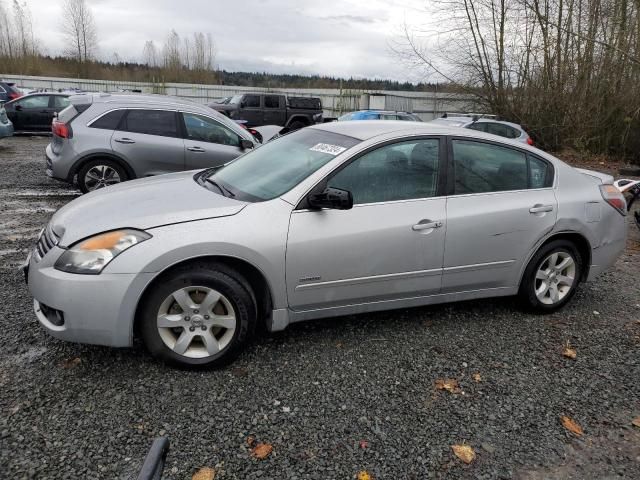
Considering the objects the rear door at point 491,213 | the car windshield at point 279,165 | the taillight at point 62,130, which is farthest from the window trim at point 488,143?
the taillight at point 62,130

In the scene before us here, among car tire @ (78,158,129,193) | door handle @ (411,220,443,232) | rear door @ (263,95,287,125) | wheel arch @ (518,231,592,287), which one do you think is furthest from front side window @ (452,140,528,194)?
rear door @ (263,95,287,125)

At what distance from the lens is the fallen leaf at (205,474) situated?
7.78 ft

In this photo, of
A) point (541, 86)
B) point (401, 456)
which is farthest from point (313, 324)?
point (541, 86)

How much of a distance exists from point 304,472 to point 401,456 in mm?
506

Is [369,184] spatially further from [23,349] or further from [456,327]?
[23,349]

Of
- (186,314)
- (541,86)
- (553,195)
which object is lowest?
(186,314)

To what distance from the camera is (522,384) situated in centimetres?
329

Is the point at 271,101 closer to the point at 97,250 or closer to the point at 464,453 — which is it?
the point at 97,250

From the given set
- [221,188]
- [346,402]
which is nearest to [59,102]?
[221,188]

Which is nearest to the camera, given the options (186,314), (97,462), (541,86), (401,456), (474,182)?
(97,462)

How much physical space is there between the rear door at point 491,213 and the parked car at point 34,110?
53.6ft

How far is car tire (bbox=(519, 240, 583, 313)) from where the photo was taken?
13.7 feet

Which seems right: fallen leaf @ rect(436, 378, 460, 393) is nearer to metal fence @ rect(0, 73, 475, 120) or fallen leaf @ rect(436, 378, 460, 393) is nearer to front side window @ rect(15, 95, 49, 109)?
front side window @ rect(15, 95, 49, 109)

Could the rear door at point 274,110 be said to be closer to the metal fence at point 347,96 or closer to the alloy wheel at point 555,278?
the metal fence at point 347,96
